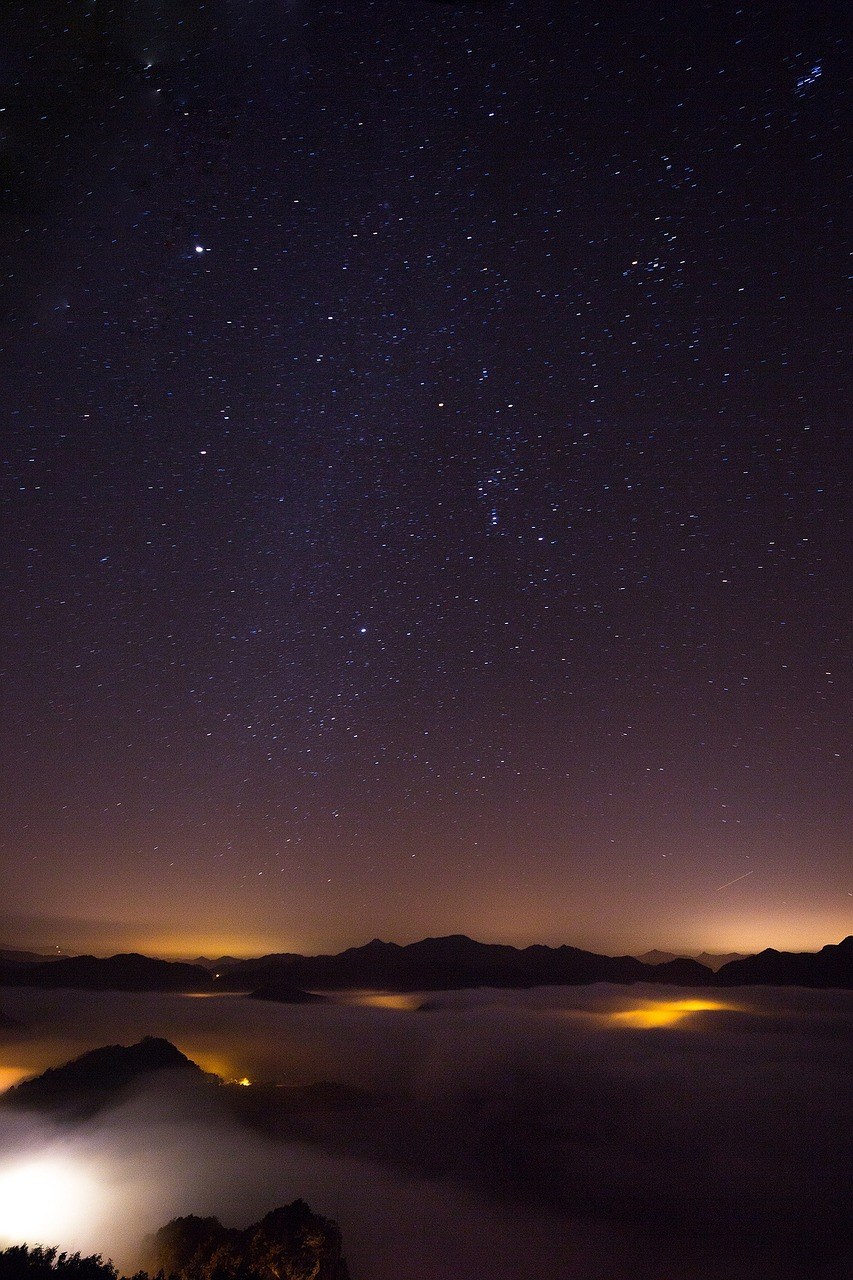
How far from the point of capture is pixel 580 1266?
92625 mm

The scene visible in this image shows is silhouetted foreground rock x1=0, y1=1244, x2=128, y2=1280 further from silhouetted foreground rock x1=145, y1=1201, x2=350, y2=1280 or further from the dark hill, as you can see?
the dark hill

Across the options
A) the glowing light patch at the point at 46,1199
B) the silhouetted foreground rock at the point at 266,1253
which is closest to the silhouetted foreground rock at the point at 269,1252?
the silhouetted foreground rock at the point at 266,1253

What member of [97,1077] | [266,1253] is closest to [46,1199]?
[97,1077]

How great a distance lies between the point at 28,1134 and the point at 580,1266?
7573 cm

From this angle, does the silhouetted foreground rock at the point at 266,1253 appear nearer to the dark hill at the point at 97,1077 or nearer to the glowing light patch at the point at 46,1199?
the glowing light patch at the point at 46,1199

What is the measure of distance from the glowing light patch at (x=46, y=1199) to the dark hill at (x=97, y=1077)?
1830 cm

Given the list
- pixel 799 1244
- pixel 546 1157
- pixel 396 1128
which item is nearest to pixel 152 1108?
pixel 396 1128

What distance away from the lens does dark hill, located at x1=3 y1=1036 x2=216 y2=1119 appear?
325ft

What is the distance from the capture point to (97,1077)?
109m

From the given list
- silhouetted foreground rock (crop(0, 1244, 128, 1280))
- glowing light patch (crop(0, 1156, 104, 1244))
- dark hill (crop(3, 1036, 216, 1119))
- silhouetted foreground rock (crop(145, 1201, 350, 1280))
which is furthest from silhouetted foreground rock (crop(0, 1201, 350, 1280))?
dark hill (crop(3, 1036, 216, 1119))

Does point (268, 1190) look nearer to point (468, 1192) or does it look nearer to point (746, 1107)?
point (468, 1192)

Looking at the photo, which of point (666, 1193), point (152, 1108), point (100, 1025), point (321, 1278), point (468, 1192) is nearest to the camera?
point (321, 1278)

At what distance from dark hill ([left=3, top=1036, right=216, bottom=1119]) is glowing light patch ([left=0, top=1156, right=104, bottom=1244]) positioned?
18.3 metres

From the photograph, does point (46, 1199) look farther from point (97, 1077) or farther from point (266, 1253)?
point (266, 1253)
